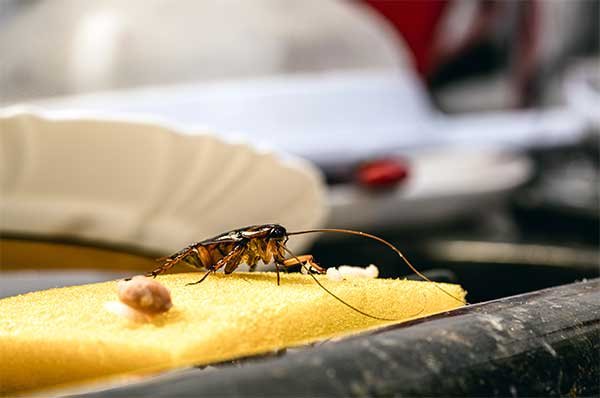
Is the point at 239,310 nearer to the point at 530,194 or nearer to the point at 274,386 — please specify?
the point at 274,386

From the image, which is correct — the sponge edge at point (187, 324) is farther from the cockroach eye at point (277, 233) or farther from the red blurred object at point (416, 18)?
the red blurred object at point (416, 18)

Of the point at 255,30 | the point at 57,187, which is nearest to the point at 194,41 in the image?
the point at 255,30

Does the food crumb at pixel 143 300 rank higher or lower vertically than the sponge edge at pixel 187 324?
higher

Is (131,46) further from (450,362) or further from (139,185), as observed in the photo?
(450,362)

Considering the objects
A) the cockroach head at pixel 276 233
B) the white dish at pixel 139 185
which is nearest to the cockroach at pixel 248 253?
the cockroach head at pixel 276 233

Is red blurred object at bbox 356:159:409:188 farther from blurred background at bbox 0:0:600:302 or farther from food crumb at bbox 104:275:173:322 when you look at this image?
food crumb at bbox 104:275:173:322

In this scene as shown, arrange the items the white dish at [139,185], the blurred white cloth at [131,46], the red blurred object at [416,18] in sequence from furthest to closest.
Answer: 1. the red blurred object at [416,18]
2. the blurred white cloth at [131,46]
3. the white dish at [139,185]

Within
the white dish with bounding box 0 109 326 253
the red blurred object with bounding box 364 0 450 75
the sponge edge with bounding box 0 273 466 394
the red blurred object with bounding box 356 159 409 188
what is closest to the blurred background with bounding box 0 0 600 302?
the red blurred object with bounding box 356 159 409 188
